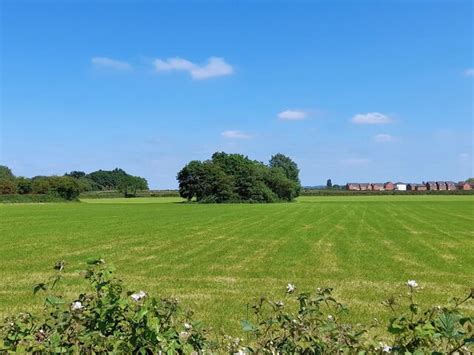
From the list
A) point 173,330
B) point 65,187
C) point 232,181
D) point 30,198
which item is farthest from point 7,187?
point 173,330

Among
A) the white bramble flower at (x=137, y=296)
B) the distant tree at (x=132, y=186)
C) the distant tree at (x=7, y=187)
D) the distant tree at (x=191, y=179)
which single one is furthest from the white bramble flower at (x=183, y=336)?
the distant tree at (x=132, y=186)

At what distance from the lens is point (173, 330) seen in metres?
3.66

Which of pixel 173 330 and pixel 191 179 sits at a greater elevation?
pixel 191 179

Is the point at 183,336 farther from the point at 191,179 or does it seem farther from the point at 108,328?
the point at 191,179

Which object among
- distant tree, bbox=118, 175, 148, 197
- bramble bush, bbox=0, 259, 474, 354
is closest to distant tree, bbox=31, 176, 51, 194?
distant tree, bbox=118, 175, 148, 197

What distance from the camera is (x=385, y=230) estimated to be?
104ft

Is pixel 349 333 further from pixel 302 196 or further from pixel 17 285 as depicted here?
pixel 302 196

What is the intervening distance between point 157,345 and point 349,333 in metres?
1.46

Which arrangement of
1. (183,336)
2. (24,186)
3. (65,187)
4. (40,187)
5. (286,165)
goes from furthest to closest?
(286,165) < (65,187) < (24,186) < (40,187) < (183,336)

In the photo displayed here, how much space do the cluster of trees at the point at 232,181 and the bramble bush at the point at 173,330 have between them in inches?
3949

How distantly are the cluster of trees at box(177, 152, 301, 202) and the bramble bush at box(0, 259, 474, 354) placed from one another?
10031 cm

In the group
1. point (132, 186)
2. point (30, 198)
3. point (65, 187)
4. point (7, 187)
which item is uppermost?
point (132, 186)

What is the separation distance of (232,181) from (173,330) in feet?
337

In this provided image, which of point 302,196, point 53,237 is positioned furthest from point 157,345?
point 302,196
